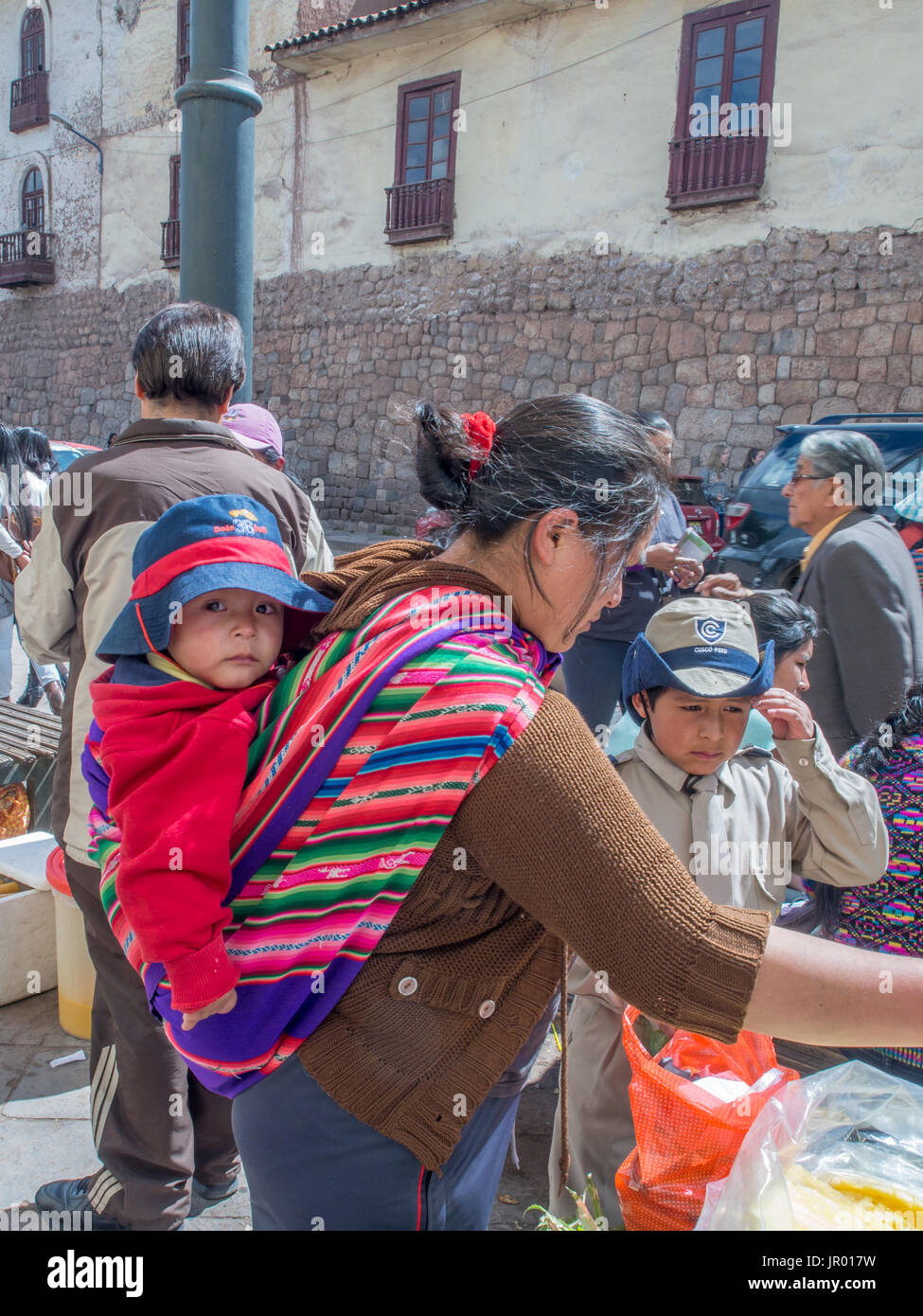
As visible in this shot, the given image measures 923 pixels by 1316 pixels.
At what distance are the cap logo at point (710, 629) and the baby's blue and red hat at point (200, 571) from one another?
1090 mm

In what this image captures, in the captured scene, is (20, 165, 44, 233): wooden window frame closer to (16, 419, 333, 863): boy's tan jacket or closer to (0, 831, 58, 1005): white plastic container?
(0, 831, 58, 1005): white plastic container

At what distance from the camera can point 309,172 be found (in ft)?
50.7

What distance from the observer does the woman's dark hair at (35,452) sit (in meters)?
5.42

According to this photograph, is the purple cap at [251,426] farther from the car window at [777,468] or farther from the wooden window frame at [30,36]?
the wooden window frame at [30,36]

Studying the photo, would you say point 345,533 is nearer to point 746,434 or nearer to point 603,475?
point 746,434

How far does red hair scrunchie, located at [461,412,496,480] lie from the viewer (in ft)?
4.31

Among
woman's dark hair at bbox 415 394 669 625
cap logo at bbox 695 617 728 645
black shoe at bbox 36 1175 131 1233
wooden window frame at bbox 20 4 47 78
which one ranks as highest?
wooden window frame at bbox 20 4 47 78

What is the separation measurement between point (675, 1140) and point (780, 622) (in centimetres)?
164

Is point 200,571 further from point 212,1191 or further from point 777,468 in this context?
point 777,468

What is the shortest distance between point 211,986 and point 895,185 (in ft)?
37.2

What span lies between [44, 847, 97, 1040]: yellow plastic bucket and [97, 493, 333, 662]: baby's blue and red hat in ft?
5.80

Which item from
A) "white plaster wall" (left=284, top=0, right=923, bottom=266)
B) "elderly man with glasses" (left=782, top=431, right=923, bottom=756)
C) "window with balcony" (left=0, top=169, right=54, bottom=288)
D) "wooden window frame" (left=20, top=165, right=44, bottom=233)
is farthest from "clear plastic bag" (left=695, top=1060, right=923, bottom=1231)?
"wooden window frame" (left=20, top=165, right=44, bottom=233)

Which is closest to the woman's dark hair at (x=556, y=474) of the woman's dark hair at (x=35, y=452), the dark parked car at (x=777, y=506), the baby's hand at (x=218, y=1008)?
the baby's hand at (x=218, y=1008)

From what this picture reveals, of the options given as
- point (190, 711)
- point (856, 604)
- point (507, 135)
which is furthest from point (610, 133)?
point (190, 711)
